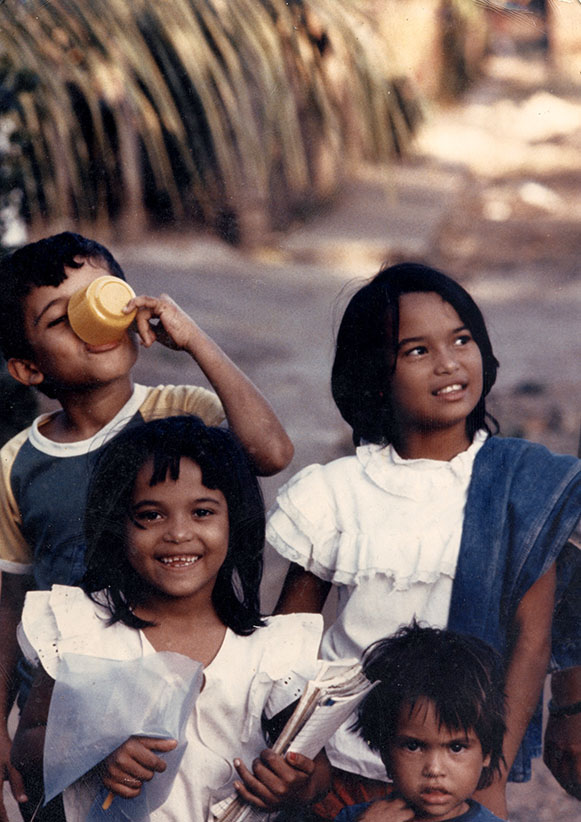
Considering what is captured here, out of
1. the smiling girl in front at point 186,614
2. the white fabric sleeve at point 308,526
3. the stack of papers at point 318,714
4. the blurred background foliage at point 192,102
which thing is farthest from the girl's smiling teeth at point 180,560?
the blurred background foliage at point 192,102

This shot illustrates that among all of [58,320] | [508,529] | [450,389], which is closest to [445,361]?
[450,389]

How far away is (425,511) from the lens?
2201 mm

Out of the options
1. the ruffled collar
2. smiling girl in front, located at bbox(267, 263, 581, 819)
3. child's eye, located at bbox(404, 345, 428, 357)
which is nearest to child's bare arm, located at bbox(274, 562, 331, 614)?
smiling girl in front, located at bbox(267, 263, 581, 819)

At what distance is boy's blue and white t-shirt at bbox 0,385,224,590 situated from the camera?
2.27 metres

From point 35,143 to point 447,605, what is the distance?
1.46 m

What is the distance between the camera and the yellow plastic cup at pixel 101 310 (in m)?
2.17

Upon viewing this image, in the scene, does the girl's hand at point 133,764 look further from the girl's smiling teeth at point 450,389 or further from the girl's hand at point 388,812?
the girl's smiling teeth at point 450,389

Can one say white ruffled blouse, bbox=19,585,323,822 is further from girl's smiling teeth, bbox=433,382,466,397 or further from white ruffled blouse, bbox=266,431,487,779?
girl's smiling teeth, bbox=433,382,466,397

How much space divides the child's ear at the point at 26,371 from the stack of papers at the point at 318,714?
778 millimetres

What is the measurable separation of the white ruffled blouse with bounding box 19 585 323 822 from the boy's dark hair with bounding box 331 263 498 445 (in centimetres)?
40

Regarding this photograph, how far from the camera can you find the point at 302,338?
2.87 m

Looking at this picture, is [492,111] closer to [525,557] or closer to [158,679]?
[525,557]

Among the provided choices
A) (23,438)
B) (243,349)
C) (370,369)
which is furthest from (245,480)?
(243,349)

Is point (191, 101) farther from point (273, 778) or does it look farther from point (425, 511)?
point (273, 778)
